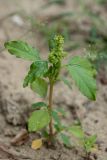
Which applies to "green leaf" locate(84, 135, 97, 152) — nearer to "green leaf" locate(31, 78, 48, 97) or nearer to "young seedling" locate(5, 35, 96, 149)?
"young seedling" locate(5, 35, 96, 149)

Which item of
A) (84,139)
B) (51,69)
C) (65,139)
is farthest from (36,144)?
(51,69)

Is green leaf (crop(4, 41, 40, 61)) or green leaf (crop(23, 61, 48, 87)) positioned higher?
green leaf (crop(4, 41, 40, 61))

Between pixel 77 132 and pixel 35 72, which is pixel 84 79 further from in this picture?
pixel 77 132

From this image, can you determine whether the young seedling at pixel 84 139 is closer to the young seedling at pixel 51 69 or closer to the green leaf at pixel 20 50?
the young seedling at pixel 51 69

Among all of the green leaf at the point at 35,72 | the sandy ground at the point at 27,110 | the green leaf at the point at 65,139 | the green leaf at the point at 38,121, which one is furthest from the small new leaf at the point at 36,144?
the green leaf at the point at 35,72

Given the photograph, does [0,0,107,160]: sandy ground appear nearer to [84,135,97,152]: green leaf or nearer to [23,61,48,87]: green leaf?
[84,135,97,152]: green leaf

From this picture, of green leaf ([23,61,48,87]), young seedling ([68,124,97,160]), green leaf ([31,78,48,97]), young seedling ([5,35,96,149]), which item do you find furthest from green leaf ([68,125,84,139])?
green leaf ([23,61,48,87])

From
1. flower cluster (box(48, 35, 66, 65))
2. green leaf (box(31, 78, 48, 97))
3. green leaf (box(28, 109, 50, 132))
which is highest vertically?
flower cluster (box(48, 35, 66, 65))

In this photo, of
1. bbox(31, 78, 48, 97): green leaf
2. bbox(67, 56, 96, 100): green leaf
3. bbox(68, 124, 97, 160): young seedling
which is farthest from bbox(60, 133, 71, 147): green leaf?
bbox(67, 56, 96, 100): green leaf

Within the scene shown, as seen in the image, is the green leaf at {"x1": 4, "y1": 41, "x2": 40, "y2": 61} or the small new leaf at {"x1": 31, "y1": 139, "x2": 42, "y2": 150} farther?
the small new leaf at {"x1": 31, "y1": 139, "x2": 42, "y2": 150}
